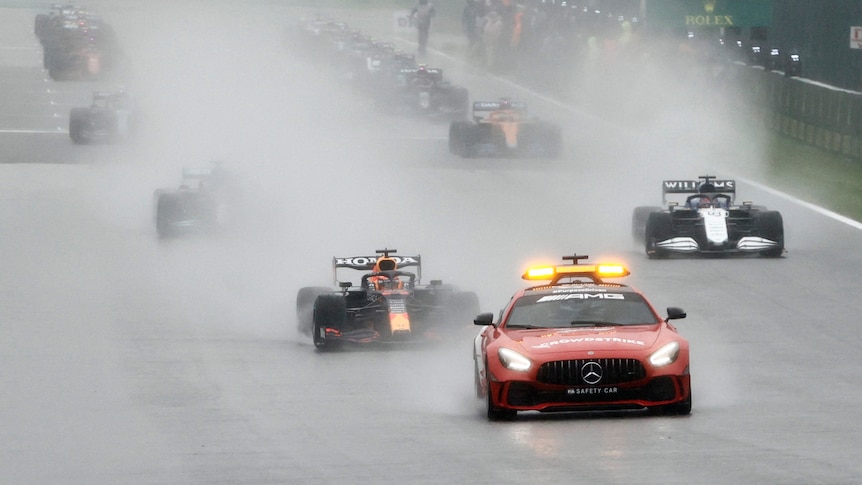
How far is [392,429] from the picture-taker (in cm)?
1395

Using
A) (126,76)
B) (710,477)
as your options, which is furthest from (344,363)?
(126,76)

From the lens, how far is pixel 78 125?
4456 centimetres

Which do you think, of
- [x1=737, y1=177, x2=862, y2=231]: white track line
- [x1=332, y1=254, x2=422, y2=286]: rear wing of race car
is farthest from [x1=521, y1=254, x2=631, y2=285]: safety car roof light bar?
[x1=737, y1=177, x2=862, y2=231]: white track line

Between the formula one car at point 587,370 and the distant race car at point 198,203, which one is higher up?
the formula one car at point 587,370

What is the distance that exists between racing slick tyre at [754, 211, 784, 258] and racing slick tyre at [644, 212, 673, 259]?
1.17 meters

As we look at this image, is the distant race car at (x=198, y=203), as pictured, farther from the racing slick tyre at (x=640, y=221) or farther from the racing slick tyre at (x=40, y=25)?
the racing slick tyre at (x=40, y=25)

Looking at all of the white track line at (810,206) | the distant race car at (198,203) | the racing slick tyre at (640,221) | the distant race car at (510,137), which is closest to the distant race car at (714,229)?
the racing slick tyre at (640,221)

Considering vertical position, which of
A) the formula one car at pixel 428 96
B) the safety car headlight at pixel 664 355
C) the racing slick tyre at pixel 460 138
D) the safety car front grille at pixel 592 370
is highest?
the safety car headlight at pixel 664 355

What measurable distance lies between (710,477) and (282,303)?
12137 millimetres

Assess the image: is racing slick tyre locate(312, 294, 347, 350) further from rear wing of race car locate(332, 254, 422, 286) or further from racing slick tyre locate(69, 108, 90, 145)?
racing slick tyre locate(69, 108, 90, 145)

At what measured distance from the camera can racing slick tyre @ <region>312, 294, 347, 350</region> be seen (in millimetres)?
18891

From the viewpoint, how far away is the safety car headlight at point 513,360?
45.6ft

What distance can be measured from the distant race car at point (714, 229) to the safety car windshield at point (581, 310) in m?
11.1

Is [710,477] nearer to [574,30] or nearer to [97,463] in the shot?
[97,463]
